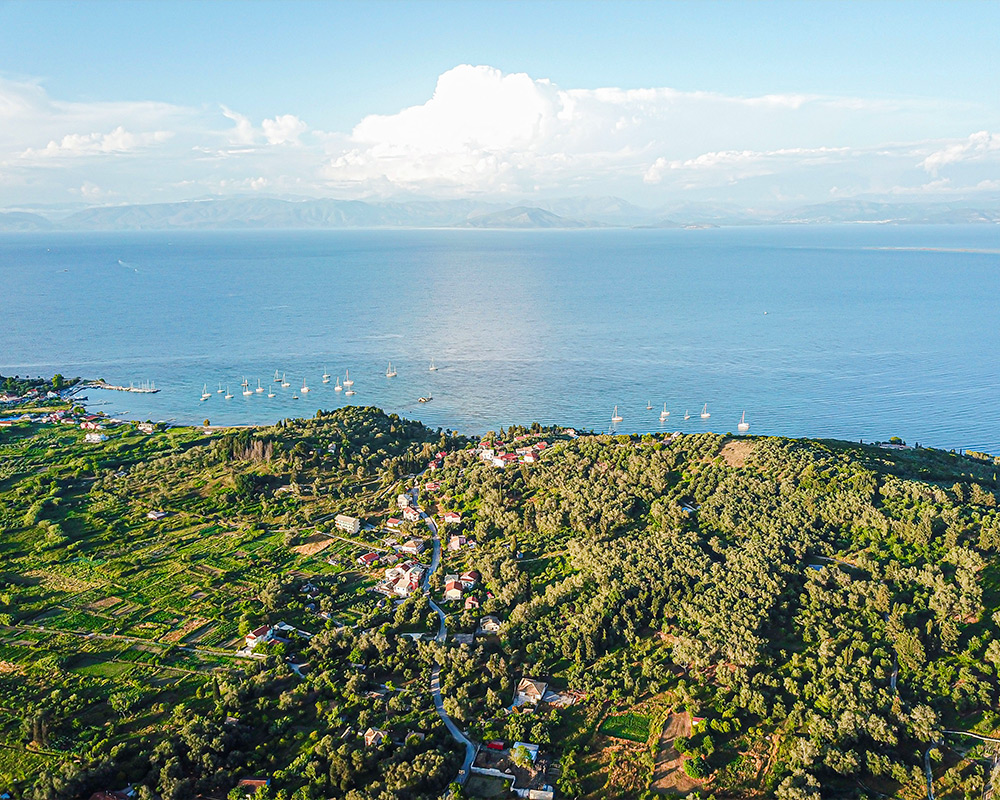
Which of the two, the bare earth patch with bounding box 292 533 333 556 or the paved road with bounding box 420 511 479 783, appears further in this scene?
the bare earth patch with bounding box 292 533 333 556

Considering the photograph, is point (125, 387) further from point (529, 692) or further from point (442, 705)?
point (529, 692)

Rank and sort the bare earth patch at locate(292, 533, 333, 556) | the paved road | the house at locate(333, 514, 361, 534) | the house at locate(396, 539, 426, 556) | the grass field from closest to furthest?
1. the paved road
2. the grass field
3. the house at locate(396, 539, 426, 556)
4. the bare earth patch at locate(292, 533, 333, 556)
5. the house at locate(333, 514, 361, 534)

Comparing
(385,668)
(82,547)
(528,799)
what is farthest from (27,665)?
(528,799)

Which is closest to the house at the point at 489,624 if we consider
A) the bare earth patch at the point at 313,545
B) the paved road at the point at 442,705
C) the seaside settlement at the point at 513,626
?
the seaside settlement at the point at 513,626

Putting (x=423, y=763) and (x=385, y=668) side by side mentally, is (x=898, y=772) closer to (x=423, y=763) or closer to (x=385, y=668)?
(x=423, y=763)

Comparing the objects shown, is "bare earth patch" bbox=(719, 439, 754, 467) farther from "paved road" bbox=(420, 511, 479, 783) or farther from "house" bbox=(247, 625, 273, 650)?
"house" bbox=(247, 625, 273, 650)

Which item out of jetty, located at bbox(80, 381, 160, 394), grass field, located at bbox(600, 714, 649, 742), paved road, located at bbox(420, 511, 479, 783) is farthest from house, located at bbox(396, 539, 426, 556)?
jetty, located at bbox(80, 381, 160, 394)

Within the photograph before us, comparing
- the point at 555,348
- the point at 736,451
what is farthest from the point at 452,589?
the point at 555,348
